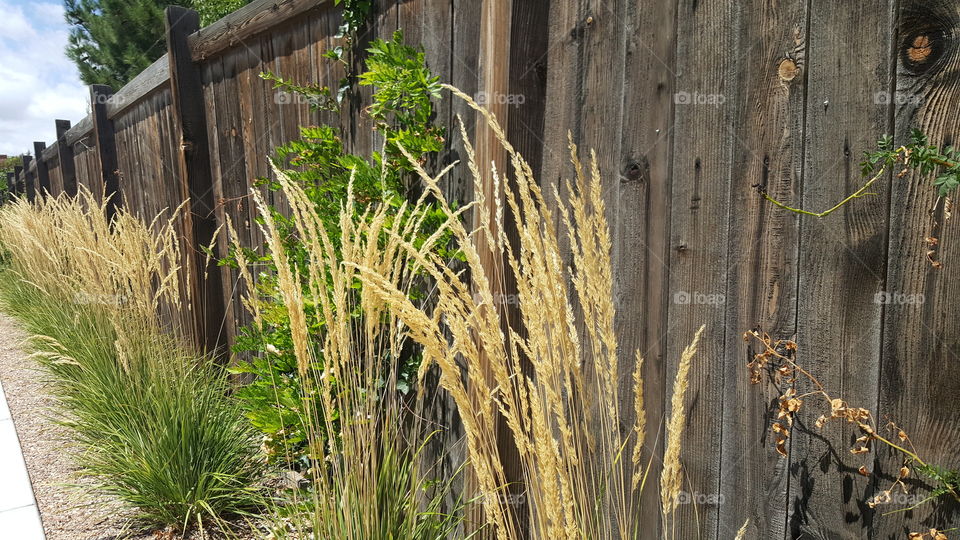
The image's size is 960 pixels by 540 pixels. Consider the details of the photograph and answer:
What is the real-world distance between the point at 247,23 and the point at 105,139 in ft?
13.3

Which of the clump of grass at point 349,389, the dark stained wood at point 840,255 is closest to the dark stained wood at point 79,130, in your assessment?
the clump of grass at point 349,389

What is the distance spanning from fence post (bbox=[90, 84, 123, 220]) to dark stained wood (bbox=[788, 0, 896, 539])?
6.70m

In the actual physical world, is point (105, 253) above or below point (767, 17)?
below

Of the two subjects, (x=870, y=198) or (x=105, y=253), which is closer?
(x=870, y=198)

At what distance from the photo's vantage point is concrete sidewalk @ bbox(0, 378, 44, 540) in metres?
2.65

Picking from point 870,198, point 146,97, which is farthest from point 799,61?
point 146,97

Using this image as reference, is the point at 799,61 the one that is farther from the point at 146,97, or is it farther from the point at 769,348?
the point at 146,97

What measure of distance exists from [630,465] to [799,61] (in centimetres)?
104

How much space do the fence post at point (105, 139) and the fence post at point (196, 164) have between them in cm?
288

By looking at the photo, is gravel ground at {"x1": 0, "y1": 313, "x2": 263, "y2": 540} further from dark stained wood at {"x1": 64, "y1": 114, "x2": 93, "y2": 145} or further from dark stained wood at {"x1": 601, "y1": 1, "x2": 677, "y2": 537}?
dark stained wood at {"x1": 64, "y1": 114, "x2": 93, "y2": 145}

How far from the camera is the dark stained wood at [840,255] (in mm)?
1207

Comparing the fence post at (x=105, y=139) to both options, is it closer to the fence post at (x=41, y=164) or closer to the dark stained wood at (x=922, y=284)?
the fence post at (x=41, y=164)

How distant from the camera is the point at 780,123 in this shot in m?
1.33

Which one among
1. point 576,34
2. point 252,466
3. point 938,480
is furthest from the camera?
point 252,466
